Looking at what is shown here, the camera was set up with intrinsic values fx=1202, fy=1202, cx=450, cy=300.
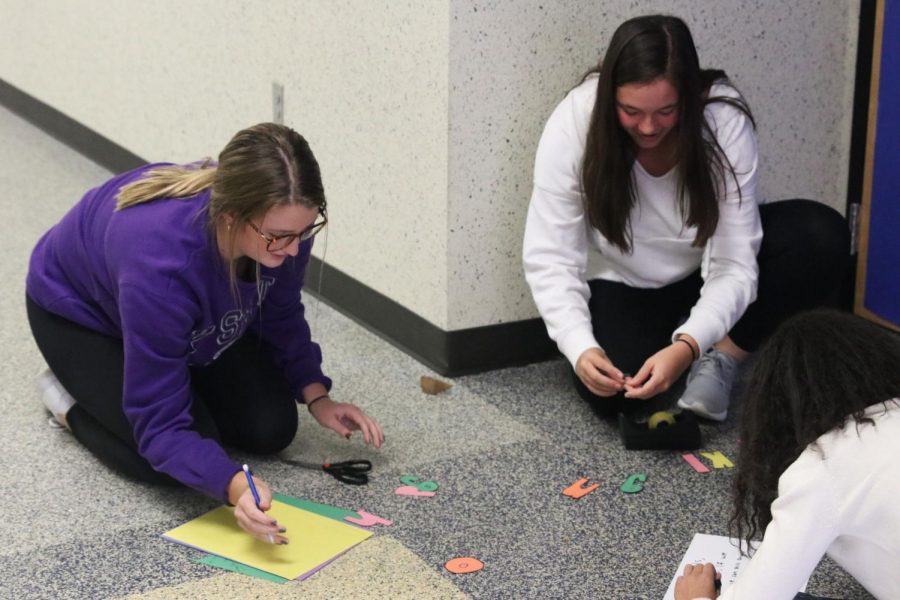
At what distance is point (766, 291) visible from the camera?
2.50 metres

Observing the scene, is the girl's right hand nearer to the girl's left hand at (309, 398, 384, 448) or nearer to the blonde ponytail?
the girl's left hand at (309, 398, 384, 448)

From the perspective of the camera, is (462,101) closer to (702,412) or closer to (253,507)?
(702,412)

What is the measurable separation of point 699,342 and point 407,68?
855mm

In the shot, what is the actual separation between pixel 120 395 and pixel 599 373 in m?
0.85

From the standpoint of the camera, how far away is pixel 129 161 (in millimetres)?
4176

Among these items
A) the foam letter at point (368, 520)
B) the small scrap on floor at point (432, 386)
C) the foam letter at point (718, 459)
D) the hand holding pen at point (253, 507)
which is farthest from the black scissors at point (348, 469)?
the foam letter at point (718, 459)

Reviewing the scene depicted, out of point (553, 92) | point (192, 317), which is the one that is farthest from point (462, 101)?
point (192, 317)

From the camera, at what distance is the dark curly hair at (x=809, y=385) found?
1326 millimetres

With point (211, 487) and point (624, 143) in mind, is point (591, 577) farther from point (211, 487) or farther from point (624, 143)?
point (624, 143)

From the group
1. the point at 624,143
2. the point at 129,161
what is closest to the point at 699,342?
the point at 624,143

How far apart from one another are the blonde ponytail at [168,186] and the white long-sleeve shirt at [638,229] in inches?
27.2

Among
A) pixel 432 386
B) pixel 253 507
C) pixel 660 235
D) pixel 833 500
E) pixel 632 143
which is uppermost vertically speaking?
pixel 632 143

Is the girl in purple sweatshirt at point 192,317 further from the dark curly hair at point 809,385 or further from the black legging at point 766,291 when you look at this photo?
the dark curly hair at point 809,385

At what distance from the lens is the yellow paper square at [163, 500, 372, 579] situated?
72.4 inches
